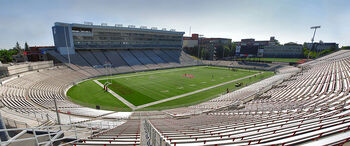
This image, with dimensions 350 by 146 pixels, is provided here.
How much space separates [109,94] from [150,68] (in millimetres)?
31480

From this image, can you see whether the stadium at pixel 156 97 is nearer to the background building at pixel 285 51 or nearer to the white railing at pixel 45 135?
the white railing at pixel 45 135

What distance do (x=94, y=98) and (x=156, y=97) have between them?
11046 millimetres

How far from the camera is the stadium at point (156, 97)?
611cm

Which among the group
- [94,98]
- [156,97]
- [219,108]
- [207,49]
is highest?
[207,49]

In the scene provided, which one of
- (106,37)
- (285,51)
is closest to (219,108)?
(106,37)

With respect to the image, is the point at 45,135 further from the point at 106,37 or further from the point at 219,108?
the point at 106,37

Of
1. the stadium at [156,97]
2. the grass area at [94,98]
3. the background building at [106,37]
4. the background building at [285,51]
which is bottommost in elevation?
the grass area at [94,98]

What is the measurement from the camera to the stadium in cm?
611

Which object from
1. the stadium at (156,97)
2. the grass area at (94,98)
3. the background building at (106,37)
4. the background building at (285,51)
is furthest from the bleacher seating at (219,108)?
the background building at (285,51)

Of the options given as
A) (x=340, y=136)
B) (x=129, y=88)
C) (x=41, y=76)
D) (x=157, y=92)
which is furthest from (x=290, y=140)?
(x=41, y=76)

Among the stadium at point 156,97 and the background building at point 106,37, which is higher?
the background building at point 106,37

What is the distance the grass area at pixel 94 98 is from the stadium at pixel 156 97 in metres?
0.17

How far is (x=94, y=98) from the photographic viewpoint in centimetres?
2639

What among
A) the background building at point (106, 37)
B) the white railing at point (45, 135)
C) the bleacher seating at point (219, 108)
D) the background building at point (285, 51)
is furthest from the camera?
the background building at point (285, 51)
